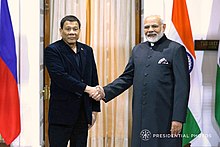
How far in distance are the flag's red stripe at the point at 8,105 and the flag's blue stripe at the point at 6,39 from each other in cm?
5

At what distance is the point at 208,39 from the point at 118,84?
1004mm

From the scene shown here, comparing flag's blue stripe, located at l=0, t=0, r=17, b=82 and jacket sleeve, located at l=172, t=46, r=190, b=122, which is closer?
jacket sleeve, located at l=172, t=46, r=190, b=122

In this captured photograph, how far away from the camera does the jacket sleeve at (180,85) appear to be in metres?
2.95

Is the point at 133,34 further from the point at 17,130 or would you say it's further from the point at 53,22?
the point at 17,130

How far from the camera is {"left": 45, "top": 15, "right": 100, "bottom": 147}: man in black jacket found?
10.2ft

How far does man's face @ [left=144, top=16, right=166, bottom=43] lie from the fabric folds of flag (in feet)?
4.04

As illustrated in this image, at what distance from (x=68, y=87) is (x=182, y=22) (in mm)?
1186

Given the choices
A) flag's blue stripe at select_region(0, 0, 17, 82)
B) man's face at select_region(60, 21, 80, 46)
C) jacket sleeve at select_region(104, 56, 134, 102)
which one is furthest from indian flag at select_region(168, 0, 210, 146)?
flag's blue stripe at select_region(0, 0, 17, 82)

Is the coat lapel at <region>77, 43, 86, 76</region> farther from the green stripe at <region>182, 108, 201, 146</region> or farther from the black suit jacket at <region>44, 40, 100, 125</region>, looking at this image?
the green stripe at <region>182, 108, 201, 146</region>

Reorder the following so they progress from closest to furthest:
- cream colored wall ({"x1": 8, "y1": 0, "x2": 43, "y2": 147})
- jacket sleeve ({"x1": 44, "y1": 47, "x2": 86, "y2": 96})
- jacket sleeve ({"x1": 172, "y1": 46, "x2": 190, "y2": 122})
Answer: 1. jacket sleeve ({"x1": 172, "y1": 46, "x2": 190, "y2": 122})
2. jacket sleeve ({"x1": 44, "y1": 47, "x2": 86, "y2": 96})
3. cream colored wall ({"x1": 8, "y1": 0, "x2": 43, "y2": 147})

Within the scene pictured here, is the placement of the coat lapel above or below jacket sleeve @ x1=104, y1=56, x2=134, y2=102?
above

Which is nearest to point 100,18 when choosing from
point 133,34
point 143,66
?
point 133,34

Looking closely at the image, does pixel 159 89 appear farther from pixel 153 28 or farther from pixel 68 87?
pixel 68 87

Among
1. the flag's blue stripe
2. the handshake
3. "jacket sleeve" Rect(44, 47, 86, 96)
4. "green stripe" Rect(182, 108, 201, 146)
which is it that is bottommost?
"green stripe" Rect(182, 108, 201, 146)
